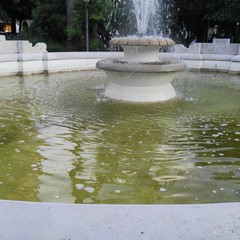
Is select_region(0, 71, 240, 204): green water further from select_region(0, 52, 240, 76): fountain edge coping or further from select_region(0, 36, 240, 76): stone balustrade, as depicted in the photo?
select_region(0, 36, 240, 76): stone balustrade

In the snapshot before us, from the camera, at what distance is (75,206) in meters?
2.27

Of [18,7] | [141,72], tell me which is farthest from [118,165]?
[18,7]

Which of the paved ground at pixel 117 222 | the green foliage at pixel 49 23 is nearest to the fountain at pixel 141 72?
the paved ground at pixel 117 222

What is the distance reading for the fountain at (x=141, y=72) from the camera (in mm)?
8406

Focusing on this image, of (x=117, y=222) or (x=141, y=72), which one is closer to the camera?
(x=117, y=222)

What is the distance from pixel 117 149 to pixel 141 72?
3.50 m

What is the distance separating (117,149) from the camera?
5270mm

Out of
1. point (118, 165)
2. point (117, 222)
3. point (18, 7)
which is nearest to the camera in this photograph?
point (117, 222)

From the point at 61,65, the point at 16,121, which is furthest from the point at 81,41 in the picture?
the point at 16,121

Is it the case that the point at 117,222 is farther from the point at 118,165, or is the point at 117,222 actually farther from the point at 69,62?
the point at 69,62

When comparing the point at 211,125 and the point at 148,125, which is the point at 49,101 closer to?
the point at 148,125

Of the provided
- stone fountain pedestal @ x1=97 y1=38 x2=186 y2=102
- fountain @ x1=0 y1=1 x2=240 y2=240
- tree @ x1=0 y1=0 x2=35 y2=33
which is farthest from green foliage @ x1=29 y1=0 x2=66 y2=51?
stone fountain pedestal @ x1=97 y1=38 x2=186 y2=102

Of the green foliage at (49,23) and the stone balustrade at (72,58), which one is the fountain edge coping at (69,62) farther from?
the green foliage at (49,23)

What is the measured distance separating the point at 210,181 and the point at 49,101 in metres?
5.22
